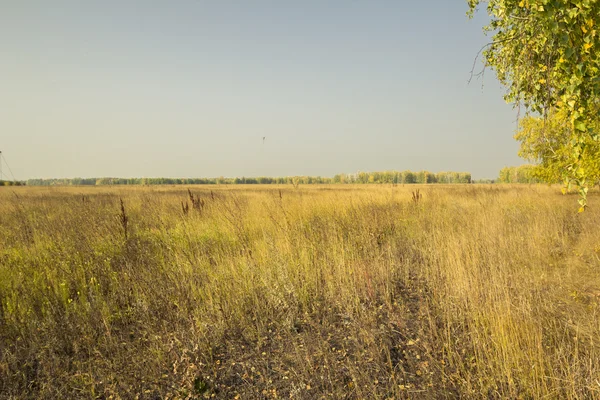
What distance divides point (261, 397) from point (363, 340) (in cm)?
117

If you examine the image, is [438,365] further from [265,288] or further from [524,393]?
[265,288]

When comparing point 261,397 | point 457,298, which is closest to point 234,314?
point 261,397

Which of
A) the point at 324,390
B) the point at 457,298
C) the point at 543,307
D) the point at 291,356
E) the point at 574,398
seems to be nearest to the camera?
the point at 574,398

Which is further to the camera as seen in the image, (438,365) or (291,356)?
(291,356)

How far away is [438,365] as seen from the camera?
2.61 m

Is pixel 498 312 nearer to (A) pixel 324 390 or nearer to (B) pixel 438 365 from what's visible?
(B) pixel 438 365

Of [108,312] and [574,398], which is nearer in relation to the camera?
[574,398]

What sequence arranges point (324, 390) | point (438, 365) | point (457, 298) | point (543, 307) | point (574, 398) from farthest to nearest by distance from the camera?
1. point (457, 298)
2. point (543, 307)
3. point (438, 365)
4. point (324, 390)
5. point (574, 398)

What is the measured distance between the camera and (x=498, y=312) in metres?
3.01

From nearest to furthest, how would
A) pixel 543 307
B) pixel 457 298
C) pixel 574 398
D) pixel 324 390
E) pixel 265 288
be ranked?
pixel 574 398 → pixel 324 390 → pixel 543 307 → pixel 457 298 → pixel 265 288

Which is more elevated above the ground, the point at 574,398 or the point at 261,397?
the point at 574,398

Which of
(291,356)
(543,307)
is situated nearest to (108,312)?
(291,356)

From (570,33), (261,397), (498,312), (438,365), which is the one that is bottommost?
(261,397)

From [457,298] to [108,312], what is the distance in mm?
4326
